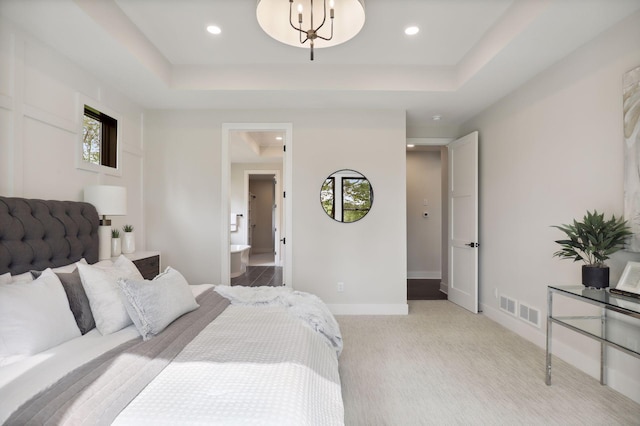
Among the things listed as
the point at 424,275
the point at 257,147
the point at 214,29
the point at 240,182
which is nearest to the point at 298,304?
the point at 214,29

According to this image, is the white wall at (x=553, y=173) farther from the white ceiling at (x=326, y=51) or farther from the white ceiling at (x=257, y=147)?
the white ceiling at (x=257, y=147)

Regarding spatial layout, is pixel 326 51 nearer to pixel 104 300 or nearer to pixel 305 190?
pixel 305 190

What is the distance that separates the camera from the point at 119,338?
5.25ft

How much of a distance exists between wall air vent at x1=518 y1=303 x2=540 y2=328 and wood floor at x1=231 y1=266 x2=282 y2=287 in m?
3.70

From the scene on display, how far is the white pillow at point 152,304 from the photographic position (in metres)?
1.65

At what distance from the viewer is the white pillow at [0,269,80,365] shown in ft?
4.40

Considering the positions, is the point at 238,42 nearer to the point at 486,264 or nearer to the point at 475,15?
the point at 475,15

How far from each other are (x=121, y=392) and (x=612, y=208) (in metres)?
3.18

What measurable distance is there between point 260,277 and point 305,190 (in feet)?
9.46

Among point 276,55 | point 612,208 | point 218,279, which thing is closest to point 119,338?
point 218,279

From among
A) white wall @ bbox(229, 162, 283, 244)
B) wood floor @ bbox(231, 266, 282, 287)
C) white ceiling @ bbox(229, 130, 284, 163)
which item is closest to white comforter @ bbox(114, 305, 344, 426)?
wood floor @ bbox(231, 266, 282, 287)

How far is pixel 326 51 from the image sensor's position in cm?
305

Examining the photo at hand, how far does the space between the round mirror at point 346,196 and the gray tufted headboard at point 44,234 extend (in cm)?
246

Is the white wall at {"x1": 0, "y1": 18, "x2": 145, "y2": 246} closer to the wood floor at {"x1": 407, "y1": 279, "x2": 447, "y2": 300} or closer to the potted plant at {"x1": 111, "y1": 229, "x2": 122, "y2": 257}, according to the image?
the potted plant at {"x1": 111, "y1": 229, "x2": 122, "y2": 257}
